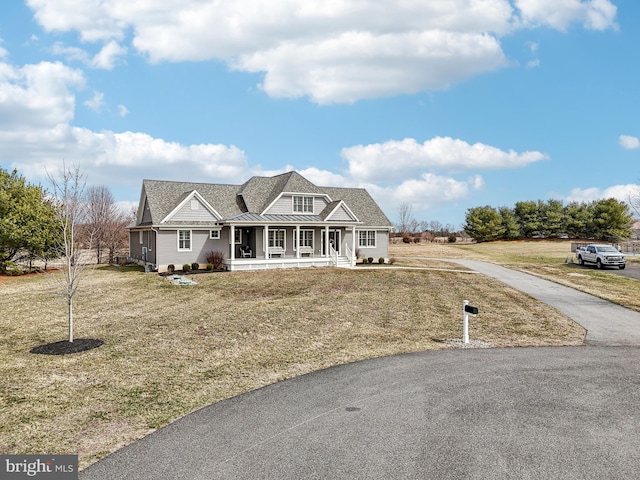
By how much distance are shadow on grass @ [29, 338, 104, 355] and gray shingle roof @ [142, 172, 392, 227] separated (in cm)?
1891

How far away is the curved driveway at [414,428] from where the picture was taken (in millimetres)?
5215

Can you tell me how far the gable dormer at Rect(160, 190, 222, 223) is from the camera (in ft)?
98.3

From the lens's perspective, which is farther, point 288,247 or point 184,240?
point 288,247

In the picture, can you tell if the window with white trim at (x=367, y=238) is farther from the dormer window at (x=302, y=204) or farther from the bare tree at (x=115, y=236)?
the bare tree at (x=115, y=236)

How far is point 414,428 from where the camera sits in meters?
6.29

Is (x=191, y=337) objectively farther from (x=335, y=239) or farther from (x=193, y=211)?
(x=335, y=239)

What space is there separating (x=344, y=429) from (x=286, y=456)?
3.62ft

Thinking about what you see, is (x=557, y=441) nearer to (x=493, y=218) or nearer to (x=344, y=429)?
(x=344, y=429)

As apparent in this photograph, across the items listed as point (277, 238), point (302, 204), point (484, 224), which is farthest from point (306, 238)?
point (484, 224)

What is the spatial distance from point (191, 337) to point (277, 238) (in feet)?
70.6

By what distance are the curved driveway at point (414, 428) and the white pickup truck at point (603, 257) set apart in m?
28.5

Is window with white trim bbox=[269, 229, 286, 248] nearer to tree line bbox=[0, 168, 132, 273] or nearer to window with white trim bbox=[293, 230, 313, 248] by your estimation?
window with white trim bbox=[293, 230, 313, 248]

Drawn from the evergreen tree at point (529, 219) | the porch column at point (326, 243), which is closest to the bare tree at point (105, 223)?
the porch column at point (326, 243)

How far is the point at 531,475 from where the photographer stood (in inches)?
199
